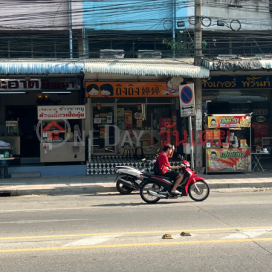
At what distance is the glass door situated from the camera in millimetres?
17000

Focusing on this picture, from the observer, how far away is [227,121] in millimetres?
14477

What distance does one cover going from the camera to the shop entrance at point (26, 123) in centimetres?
1780

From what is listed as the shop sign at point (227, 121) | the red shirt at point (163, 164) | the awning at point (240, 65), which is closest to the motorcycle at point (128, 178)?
the red shirt at point (163, 164)

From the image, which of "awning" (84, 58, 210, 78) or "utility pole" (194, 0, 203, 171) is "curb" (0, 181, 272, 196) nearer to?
"utility pole" (194, 0, 203, 171)

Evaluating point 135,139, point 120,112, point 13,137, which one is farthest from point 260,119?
point 13,137

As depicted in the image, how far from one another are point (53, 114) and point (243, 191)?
772cm

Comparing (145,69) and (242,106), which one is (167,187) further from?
(242,106)

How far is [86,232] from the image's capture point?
21.7ft

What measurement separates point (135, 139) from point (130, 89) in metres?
2.92

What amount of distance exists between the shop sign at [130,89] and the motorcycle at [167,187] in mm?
5956

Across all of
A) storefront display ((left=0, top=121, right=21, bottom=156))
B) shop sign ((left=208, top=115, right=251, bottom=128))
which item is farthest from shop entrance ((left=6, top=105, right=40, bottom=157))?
shop sign ((left=208, top=115, right=251, bottom=128))

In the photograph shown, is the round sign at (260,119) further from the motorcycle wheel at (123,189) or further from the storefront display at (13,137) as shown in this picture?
the storefront display at (13,137)

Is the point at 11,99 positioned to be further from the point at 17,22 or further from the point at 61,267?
the point at 61,267

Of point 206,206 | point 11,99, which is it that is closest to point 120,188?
point 206,206
